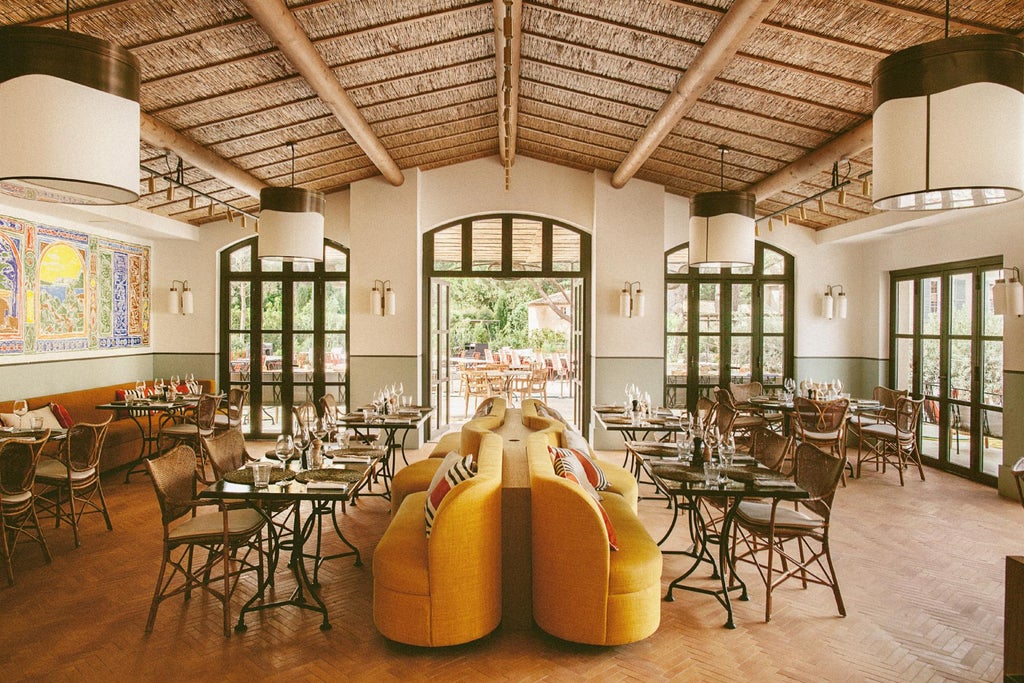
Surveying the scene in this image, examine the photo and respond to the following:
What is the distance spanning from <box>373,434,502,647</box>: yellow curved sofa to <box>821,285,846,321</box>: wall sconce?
8035mm

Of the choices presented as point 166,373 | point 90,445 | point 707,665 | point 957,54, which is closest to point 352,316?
point 166,373

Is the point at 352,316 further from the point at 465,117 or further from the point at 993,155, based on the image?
the point at 993,155

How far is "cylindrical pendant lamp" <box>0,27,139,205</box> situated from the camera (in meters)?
2.54

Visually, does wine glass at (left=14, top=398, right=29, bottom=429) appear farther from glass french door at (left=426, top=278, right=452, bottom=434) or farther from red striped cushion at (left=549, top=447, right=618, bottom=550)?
red striped cushion at (left=549, top=447, right=618, bottom=550)

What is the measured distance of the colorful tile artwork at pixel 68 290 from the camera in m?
7.03

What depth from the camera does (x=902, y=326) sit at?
919cm

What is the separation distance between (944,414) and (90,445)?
981cm

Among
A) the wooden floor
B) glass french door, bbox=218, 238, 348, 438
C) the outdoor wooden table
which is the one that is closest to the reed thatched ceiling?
glass french door, bbox=218, 238, 348, 438

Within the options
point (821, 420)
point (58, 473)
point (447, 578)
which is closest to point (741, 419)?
point (821, 420)

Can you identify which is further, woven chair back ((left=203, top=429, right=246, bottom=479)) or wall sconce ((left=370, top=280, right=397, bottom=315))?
wall sconce ((left=370, top=280, right=397, bottom=315))

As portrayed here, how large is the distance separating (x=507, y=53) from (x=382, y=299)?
5.02 metres

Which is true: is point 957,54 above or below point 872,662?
above

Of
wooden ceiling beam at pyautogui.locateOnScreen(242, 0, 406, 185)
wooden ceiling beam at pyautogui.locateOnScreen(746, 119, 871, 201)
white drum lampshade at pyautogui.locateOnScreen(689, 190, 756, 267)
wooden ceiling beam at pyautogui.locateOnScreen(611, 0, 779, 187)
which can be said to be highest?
wooden ceiling beam at pyautogui.locateOnScreen(242, 0, 406, 185)

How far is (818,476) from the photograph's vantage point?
428cm
